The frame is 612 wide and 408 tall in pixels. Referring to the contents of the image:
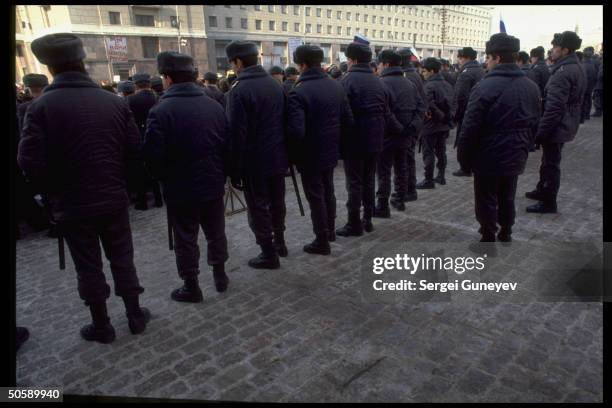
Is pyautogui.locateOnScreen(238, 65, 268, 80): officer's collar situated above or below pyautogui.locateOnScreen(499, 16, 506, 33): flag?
below

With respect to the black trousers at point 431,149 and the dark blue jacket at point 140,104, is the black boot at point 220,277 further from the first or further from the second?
the black trousers at point 431,149

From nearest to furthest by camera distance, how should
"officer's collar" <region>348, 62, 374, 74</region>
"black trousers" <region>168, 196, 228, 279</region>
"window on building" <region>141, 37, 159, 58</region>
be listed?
1. "black trousers" <region>168, 196, 228, 279</region>
2. "officer's collar" <region>348, 62, 374, 74</region>
3. "window on building" <region>141, 37, 159, 58</region>

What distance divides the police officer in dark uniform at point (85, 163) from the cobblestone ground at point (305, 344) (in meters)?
0.39

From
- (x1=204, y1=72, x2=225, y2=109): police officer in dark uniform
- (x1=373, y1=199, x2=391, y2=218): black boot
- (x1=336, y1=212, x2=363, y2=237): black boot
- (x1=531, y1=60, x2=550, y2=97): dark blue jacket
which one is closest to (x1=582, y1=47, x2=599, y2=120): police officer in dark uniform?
(x1=531, y1=60, x2=550, y2=97): dark blue jacket

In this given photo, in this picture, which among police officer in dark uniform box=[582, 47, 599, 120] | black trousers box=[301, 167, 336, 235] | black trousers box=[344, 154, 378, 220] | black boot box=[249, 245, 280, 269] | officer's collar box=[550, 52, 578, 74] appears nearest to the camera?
black boot box=[249, 245, 280, 269]

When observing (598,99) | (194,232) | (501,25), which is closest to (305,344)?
(194,232)

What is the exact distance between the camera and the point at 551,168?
226 inches

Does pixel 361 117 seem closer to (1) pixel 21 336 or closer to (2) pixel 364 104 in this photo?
(2) pixel 364 104

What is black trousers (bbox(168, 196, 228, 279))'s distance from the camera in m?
3.76

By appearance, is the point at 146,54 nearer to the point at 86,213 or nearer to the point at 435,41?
the point at 86,213

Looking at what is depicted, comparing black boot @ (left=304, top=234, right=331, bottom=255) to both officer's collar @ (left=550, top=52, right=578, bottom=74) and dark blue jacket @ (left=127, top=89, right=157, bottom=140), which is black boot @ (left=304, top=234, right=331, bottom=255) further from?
officer's collar @ (left=550, top=52, right=578, bottom=74)

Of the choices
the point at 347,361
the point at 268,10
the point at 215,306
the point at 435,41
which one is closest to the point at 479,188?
the point at 347,361

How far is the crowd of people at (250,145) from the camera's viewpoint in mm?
2986

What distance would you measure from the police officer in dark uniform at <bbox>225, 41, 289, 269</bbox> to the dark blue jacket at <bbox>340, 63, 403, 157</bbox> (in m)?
1.04
